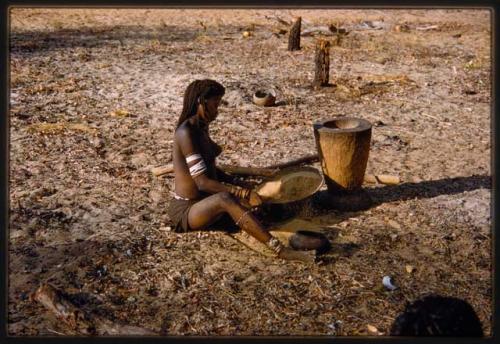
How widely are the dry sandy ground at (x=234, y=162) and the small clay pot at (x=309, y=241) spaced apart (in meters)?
0.11

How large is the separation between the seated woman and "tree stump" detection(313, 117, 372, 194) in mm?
800

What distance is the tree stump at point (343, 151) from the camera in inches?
200

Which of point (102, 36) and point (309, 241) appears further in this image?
point (102, 36)

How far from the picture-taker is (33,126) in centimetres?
726

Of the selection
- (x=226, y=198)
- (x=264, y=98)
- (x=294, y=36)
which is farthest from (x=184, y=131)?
(x=294, y=36)

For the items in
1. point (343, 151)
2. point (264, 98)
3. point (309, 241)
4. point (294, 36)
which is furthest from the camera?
point (294, 36)

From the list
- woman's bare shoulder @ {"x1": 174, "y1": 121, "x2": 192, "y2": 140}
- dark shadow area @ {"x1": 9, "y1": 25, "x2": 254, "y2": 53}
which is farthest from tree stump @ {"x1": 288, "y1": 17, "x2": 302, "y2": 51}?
woman's bare shoulder @ {"x1": 174, "y1": 121, "x2": 192, "y2": 140}

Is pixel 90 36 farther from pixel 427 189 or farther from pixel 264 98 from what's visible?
pixel 427 189

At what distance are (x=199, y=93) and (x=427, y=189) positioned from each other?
2.47 meters

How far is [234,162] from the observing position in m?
6.39

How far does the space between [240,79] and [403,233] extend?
478cm

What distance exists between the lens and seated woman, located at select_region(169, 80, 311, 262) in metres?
4.53

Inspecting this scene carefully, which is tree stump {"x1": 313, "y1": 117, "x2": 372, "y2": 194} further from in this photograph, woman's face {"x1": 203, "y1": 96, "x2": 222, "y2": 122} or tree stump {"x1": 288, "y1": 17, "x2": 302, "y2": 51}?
tree stump {"x1": 288, "y1": 17, "x2": 302, "y2": 51}

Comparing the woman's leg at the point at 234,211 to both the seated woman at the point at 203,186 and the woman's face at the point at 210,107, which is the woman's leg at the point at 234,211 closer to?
the seated woman at the point at 203,186
